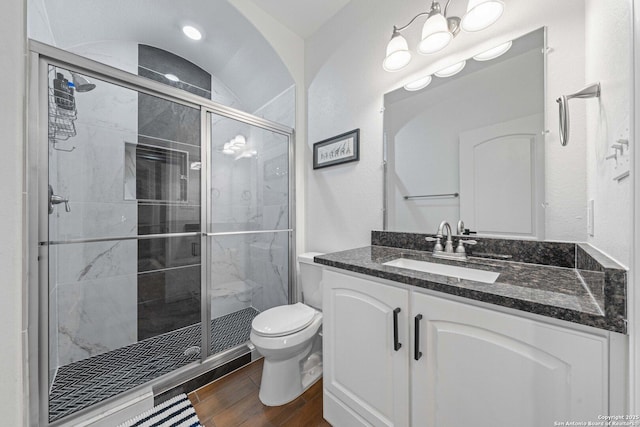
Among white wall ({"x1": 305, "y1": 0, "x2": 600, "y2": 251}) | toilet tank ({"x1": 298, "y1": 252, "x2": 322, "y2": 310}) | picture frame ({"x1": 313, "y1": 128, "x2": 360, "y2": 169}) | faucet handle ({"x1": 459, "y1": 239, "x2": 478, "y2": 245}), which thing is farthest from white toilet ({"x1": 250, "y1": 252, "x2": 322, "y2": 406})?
picture frame ({"x1": 313, "y1": 128, "x2": 360, "y2": 169})

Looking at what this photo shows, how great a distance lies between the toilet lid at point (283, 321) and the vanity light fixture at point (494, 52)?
68.0 inches

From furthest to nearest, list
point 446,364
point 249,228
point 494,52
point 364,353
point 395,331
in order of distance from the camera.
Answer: point 249,228
point 494,52
point 364,353
point 395,331
point 446,364

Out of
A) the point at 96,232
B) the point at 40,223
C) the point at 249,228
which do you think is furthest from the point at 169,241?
the point at 40,223

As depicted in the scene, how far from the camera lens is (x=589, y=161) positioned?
0.89 metres

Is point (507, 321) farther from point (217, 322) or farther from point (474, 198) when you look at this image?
point (217, 322)

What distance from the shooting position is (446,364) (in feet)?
2.59

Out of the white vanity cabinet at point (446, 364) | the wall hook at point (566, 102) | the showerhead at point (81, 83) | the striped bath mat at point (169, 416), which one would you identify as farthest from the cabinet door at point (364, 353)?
the showerhead at point (81, 83)

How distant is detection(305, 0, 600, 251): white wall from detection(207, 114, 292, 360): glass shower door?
0.31m

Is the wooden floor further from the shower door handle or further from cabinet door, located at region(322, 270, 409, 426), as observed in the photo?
the shower door handle

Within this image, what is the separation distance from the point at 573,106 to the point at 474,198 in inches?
19.9

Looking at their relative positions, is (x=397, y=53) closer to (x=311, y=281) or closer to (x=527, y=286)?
(x=527, y=286)

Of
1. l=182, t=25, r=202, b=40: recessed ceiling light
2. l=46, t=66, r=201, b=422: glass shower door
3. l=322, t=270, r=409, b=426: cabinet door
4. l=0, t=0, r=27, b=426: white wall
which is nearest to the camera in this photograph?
l=0, t=0, r=27, b=426: white wall

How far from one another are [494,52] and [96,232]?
8.66 feet

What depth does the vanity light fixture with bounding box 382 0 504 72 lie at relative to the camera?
1049mm
